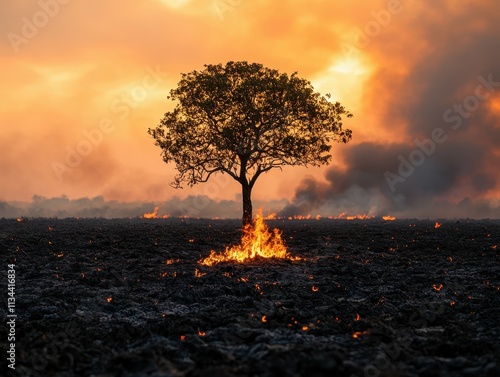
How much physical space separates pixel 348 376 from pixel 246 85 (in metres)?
38.9

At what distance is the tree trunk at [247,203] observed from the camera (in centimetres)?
4853

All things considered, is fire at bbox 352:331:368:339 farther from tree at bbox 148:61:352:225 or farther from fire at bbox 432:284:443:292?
tree at bbox 148:61:352:225

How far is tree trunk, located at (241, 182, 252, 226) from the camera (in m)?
48.5

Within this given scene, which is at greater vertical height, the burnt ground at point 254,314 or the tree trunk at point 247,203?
the tree trunk at point 247,203

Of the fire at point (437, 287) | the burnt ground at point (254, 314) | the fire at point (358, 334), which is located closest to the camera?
the burnt ground at point (254, 314)

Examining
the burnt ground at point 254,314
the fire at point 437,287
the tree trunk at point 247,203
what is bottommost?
the fire at point 437,287

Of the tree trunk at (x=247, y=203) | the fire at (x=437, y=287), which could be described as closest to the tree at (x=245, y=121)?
the tree trunk at (x=247, y=203)

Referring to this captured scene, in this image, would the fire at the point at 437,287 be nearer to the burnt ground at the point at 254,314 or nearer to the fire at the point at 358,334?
the burnt ground at the point at 254,314

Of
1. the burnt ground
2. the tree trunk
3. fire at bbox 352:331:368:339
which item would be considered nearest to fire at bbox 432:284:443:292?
the burnt ground

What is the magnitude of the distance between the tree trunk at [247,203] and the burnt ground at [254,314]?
49.3 feet

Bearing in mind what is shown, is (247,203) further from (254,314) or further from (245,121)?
(254,314)

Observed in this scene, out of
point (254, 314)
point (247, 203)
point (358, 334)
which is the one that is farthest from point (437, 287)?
point (247, 203)

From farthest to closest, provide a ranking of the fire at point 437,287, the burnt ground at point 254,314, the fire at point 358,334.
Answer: the fire at point 437,287 < the fire at point 358,334 < the burnt ground at point 254,314

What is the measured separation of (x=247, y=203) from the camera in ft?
160
